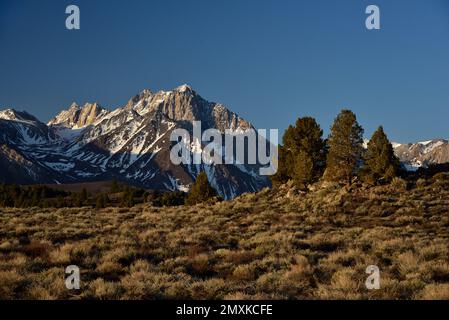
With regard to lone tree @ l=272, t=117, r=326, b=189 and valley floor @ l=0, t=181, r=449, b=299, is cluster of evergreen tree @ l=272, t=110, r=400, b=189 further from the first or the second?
valley floor @ l=0, t=181, r=449, b=299

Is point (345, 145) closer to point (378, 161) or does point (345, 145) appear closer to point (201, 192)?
point (378, 161)

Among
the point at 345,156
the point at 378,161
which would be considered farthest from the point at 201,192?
the point at 378,161

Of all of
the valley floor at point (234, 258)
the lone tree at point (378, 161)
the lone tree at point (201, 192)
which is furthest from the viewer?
the lone tree at point (201, 192)

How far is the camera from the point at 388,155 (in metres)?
45.6

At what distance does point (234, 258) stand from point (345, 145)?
31.2 m

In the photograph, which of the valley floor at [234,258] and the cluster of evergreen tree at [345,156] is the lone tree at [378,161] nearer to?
the cluster of evergreen tree at [345,156]

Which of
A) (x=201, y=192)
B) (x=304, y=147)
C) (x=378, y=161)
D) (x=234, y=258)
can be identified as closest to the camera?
(x=234, y=258)

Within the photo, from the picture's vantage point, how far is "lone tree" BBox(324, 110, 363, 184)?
46.2 meters

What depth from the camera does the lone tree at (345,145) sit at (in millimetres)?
46188

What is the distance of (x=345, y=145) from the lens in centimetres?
4628

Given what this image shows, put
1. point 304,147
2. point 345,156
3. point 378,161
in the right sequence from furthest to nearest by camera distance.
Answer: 1. point 304,147
2. point 345,156
3. point 378,161

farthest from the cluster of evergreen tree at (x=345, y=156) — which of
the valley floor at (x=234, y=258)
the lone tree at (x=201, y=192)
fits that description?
the lone tree at (x=201, y=192)

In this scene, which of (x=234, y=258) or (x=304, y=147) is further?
(x=304, y=147)

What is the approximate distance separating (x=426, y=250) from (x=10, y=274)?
612 inches
